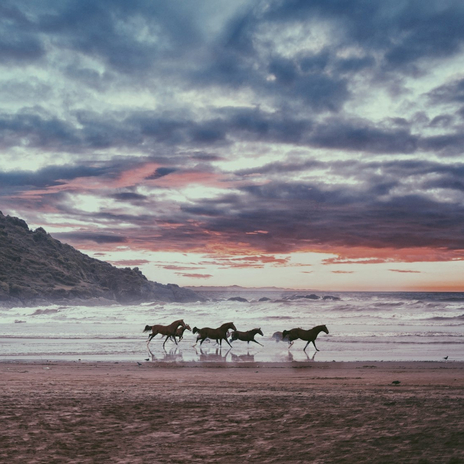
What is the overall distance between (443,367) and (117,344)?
15805 millimetres

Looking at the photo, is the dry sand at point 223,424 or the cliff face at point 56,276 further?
the cliff face at point 56,276

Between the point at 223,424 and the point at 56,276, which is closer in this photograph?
the point at 223,424

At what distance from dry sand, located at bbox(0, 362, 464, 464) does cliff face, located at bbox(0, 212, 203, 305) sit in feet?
328

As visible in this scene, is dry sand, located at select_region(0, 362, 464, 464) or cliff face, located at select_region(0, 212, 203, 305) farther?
cliff face, located at select_region(0, 212, 203, 305)

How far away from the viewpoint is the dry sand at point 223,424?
5.12 m

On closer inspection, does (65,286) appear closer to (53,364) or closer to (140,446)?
(53,364)

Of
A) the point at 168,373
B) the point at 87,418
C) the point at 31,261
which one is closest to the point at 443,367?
the point at 168,373

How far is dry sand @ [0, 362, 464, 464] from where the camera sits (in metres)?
5.12

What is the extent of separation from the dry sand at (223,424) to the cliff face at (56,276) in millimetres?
100086

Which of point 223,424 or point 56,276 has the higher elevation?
point 56,276

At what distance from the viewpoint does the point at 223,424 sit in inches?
255

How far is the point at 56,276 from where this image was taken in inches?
5074

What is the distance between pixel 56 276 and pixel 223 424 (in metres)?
131

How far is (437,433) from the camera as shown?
5641 millimetres
